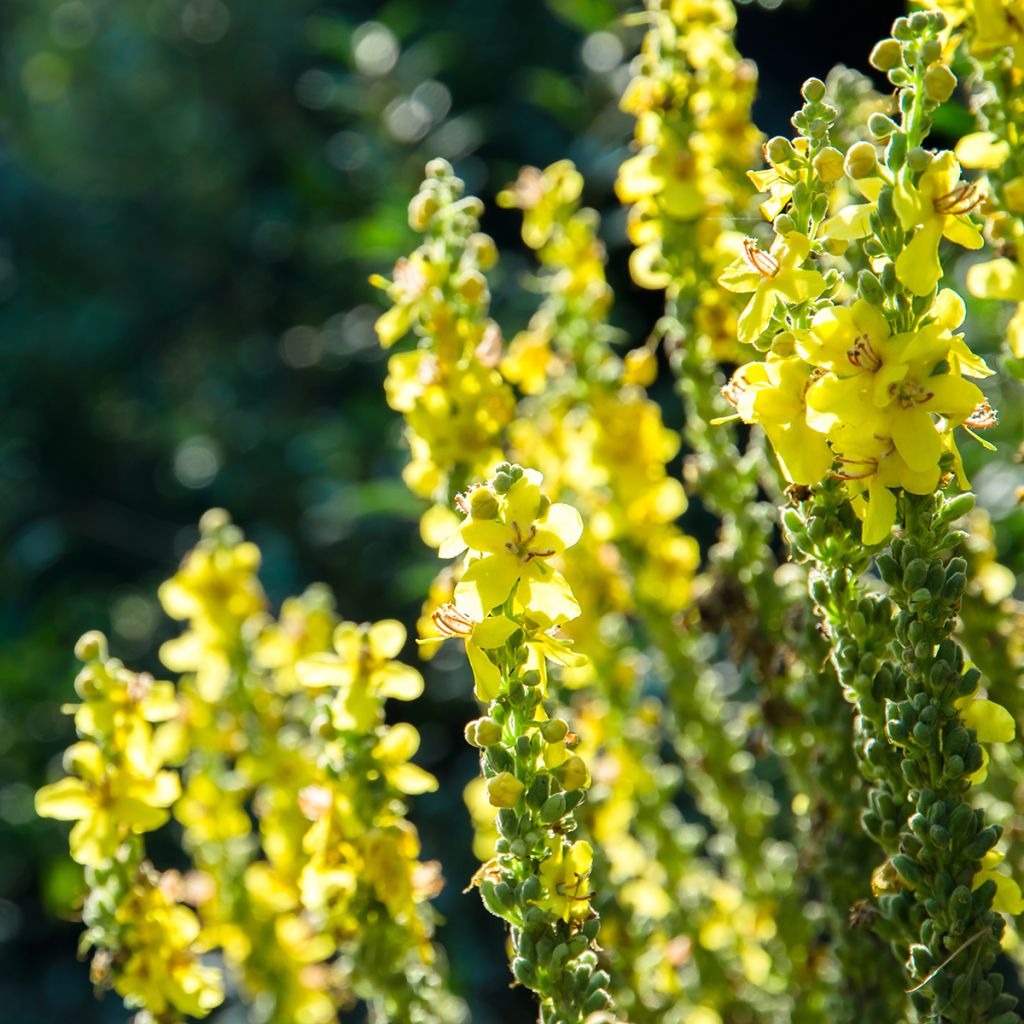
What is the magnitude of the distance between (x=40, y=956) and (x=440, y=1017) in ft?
5.63

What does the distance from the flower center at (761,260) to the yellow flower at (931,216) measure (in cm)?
7

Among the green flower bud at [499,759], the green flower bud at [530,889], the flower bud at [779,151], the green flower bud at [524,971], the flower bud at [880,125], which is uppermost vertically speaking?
the flower bud at [779,151]

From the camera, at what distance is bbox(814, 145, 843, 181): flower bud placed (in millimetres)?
691

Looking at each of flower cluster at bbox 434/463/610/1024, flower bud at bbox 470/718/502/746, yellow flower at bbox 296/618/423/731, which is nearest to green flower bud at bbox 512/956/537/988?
flower cluster at bbox 434/463/610/1024

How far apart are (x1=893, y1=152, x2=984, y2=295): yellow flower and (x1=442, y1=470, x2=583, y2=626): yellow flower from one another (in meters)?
0.21

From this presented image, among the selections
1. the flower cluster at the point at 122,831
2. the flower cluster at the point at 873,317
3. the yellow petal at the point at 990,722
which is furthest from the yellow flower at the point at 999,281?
the flower cluster at the point at 122,831

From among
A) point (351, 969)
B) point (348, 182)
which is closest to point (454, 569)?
point (351, 969)

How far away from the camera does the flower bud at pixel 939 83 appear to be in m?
0.67

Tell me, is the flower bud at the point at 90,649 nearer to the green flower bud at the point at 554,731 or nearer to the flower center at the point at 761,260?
the green flower bud at the point at 554,731

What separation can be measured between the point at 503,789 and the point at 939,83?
1.36ft

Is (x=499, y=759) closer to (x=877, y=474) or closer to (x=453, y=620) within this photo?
(x=453, y=620)

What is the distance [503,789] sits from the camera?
682 mm

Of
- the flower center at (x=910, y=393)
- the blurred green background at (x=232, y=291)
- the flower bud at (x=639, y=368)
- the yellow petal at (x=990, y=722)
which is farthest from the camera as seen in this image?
the blurred green background at (x=232, y=291)

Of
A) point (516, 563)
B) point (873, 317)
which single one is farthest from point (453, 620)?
point (873, 317)
